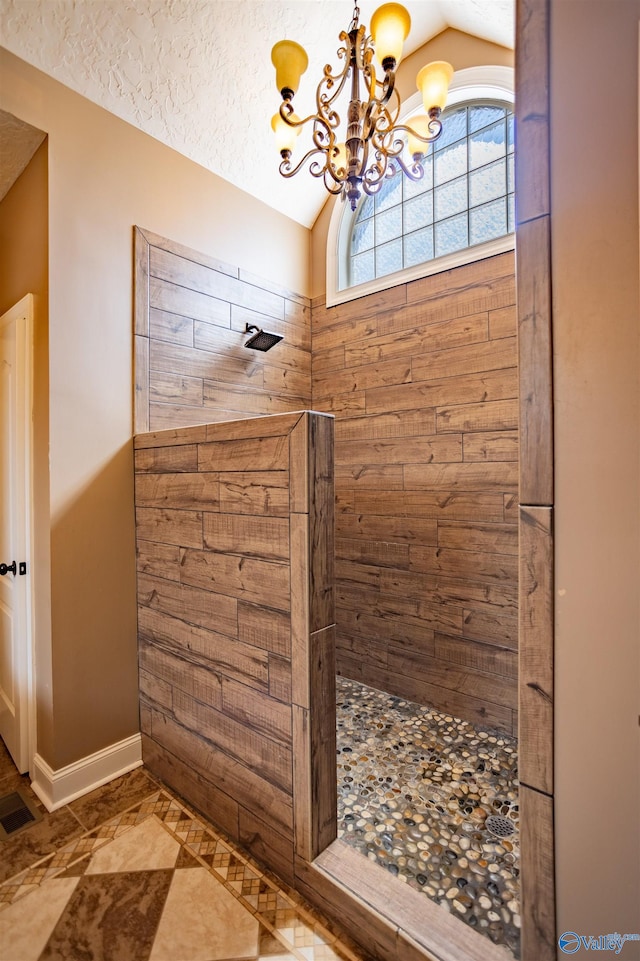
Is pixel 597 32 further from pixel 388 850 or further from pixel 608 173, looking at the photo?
pixel 388 850

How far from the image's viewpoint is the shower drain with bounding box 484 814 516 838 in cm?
157

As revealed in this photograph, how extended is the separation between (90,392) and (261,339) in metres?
0.99

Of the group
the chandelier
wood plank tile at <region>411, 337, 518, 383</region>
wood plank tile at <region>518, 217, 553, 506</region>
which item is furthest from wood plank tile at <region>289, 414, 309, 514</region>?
wood plank tile at <region>411, 337, 518, 383</region>

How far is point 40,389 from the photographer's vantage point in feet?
6.14

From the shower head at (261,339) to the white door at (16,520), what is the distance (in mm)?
1060

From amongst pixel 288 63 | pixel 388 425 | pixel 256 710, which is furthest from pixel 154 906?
pixel 288 63

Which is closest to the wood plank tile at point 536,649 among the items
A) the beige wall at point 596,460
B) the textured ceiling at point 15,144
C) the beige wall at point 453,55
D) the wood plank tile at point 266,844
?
the beige wall at point 596,460

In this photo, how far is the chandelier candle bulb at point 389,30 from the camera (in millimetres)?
1411

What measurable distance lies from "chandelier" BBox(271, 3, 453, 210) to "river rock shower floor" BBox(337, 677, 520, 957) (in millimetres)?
2296

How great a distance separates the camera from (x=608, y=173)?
0.81 meters

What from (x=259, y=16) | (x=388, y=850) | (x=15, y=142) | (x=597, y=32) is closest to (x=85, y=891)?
(x=388, y=850)

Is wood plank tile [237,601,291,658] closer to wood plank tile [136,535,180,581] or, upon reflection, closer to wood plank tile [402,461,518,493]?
wood plank tile [136,535,180,581]

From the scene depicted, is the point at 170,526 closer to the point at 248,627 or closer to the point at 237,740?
the point at 248,627

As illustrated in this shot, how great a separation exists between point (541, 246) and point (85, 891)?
7.33 feet
